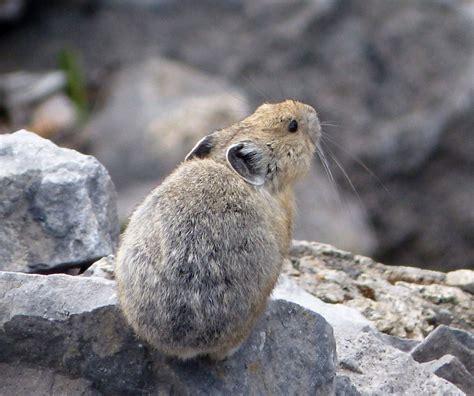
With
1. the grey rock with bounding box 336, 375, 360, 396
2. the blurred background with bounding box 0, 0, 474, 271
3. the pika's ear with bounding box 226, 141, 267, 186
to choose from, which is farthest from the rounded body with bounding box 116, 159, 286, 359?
the blurred background with bounding box 0, 0, 474, 271

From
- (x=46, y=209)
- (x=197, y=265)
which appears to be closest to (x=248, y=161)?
(x=197, y=265)

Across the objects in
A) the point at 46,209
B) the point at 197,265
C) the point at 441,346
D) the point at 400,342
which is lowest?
the point at 400,342

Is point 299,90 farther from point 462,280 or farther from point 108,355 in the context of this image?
point 108,355

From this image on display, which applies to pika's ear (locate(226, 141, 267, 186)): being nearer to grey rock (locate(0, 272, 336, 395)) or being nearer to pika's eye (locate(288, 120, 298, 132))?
pika's eye (locate(288, 120, 298, 132))

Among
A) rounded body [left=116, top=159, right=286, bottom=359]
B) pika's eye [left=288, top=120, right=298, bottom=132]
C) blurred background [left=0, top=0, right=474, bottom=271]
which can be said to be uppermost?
pika's eye [left=288, top=120, right=298, bottom=132]

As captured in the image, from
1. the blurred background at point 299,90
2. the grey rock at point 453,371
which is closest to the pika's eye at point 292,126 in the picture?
the grey rock at point 453,371

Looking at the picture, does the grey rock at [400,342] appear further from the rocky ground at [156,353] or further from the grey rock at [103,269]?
the grey rock at [103,269]
